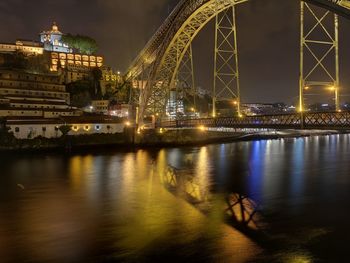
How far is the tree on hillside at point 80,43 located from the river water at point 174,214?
49.6 m

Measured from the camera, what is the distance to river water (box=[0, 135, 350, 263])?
10.5 meters

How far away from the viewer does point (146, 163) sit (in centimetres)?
3038

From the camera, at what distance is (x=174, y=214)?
14.3 metres

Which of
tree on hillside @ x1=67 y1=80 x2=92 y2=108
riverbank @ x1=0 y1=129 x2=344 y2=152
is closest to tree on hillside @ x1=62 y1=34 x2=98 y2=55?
tree on hillside @ x1=67 y1=80 x2=92 y2=108

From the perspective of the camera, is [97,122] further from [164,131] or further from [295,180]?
[295,180]

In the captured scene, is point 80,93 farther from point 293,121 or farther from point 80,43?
point 293,121

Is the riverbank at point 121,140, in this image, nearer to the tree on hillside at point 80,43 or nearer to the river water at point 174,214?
the river water at point 174,214

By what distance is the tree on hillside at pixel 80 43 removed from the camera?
240 feet

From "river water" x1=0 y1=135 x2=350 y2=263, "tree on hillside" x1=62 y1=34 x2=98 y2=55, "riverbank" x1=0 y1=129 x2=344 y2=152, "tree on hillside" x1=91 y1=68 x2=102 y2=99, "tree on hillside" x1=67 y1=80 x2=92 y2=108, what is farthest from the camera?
"tree on hillside" x1=62 y1=34 x2=98 y2=55

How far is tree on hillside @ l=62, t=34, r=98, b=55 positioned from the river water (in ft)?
163

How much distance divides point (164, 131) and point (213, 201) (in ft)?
107

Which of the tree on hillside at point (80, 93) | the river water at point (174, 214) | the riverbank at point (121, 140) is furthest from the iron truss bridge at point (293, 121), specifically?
the tree on hillside at point (80, 93)

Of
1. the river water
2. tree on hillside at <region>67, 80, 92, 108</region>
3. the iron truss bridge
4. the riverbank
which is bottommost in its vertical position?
the river water

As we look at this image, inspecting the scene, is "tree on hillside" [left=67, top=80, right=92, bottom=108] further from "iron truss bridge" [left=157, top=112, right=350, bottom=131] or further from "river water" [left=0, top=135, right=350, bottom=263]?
"river water" [left=0, top=135, right=350, bottom=263]
